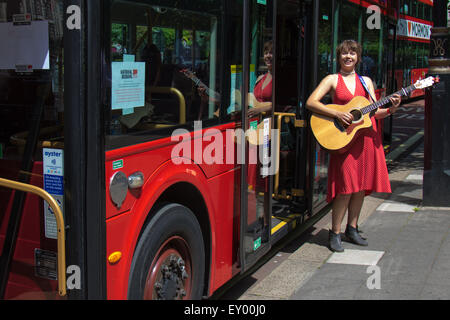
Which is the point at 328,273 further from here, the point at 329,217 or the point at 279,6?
the point at 279,6

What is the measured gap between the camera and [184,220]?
10.7 feet

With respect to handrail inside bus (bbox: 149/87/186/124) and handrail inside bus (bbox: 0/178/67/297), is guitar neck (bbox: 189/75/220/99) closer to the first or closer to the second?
handrail inside bus (bbox: 149/87/186/124)

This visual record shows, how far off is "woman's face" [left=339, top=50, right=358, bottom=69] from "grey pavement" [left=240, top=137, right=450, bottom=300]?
170cm

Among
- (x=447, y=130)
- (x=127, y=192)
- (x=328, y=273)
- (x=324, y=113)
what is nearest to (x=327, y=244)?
(x=328, y=273)

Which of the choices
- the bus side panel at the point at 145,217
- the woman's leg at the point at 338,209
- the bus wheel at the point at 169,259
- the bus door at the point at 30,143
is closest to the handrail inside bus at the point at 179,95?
the bus side panel at the point at 145,217

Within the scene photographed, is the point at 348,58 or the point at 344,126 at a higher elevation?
the point at 348,58

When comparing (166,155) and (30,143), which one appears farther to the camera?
(166,155)

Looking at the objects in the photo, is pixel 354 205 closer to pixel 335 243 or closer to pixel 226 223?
pixel 335 243

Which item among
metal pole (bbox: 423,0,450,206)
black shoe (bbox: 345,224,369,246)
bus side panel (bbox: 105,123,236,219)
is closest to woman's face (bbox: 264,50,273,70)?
bus side panel (bbox: 105,123,236,219)

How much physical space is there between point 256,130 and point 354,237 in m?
1.85

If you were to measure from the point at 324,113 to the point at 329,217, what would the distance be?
226cm

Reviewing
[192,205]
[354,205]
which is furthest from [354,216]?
[192,205]

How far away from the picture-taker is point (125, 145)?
2.72 metres

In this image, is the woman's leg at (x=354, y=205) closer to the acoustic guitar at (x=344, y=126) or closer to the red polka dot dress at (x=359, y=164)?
the red polka dot dress at (x=359, y=164)
